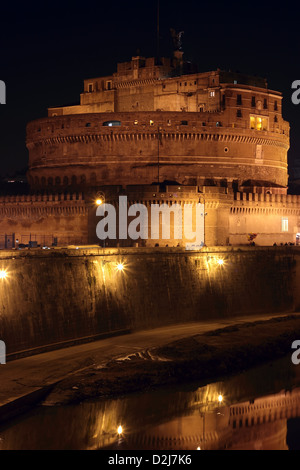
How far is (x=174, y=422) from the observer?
1056 inches

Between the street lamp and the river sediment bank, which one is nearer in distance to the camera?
the river sediment bank

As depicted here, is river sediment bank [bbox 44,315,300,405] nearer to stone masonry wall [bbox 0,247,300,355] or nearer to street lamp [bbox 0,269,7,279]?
stone masonry wall [bbox 0,247,300,355]

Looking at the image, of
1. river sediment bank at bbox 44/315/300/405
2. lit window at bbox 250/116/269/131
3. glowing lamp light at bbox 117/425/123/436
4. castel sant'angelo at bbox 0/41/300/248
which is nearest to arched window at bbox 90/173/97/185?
castel sant'angelo at bbox 0/41/300/248

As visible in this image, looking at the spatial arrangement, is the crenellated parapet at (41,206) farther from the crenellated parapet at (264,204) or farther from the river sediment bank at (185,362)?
the river sediment bank at (185,362)

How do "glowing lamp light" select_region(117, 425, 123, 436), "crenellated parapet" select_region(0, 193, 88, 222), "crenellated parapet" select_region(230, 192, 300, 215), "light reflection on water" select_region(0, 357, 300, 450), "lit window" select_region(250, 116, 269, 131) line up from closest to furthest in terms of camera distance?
"light reflection on water" select_region(0, 357, 300, 450), "glowing lamp light" select_region(117, 425, 123, 436), "crenellated parapet" select_region(0, 193, 88, 222), "crenellated parapet" select_region(230, 192, 300, 215), "lit window" select_region(250, 116, 269, 131)

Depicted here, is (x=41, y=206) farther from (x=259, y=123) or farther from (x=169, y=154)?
(x=259, y=123)

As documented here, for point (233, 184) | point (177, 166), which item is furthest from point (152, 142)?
point (233, 184)

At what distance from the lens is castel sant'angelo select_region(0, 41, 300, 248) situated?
5200 cm

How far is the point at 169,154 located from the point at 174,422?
2972cm

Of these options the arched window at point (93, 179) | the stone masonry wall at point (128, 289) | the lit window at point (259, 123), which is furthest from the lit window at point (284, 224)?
the arched window at point (93, 179)

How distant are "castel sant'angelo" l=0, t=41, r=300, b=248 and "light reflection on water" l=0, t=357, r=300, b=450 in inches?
768

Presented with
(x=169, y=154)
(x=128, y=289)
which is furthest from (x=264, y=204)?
(x=128, y=289)

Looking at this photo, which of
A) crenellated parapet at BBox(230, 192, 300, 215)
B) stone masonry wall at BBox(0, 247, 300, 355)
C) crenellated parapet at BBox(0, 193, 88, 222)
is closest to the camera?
stone masonry wall at BBox(0, 247, 300, 355)
